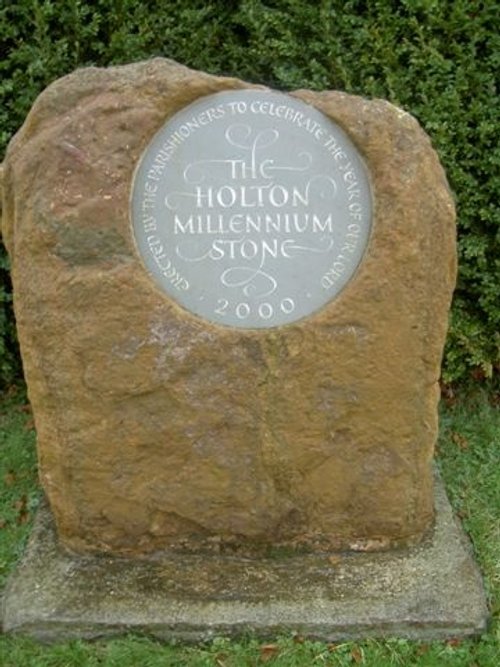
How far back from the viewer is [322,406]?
2.92 meters

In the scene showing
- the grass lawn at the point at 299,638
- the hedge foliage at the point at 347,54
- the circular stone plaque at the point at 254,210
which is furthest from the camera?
the hedge foliage at the point at 347,54

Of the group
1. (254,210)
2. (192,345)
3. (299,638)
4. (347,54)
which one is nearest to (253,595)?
(299,638)

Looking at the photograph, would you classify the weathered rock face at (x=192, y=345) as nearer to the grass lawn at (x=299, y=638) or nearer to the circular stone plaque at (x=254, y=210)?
the circular stone plaque at (x=254, y=210)

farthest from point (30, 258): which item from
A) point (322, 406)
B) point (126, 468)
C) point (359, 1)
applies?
point (359, 1)

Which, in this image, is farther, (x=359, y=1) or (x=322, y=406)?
(x=359, y=1)

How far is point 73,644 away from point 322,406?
106cm

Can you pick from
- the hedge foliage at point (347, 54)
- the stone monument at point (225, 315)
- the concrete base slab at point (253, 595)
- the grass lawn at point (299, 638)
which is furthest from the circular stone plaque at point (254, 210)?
the hedge foliage at point (347, 54)

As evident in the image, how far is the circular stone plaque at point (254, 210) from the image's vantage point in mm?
2891

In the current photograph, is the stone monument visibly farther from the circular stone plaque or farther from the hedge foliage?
the hedge foliage

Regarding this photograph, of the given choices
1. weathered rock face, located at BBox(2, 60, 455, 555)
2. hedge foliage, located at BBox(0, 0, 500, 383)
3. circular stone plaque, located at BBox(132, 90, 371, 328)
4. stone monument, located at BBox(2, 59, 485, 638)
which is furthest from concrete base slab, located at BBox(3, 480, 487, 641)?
hedge foliage, located at BBox(0, 0, 500, 383)

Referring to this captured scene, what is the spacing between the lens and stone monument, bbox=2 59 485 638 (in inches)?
111

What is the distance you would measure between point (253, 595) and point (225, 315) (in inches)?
34.8

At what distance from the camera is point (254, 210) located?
292 cm

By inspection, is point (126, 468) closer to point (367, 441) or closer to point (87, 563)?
point (87, 563)
